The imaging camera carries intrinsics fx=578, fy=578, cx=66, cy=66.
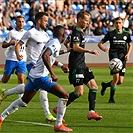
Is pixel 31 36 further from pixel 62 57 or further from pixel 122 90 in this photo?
pixel 62 57

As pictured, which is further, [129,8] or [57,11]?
[129,8]

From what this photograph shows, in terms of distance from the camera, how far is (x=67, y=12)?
31.5 meters

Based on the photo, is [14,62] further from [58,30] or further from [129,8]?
[129,8]

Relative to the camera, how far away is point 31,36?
1164cm

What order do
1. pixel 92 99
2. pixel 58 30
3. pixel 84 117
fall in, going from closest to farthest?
1. pixel 58 30
2. pixel 92 99
3. pixel 84 117

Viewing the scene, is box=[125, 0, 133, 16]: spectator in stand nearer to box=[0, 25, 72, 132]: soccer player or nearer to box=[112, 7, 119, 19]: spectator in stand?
box=[112, 7, 119, 19]: spectator in stand

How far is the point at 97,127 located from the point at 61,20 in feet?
66.6

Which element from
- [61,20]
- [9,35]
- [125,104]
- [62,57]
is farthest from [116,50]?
[61,20]

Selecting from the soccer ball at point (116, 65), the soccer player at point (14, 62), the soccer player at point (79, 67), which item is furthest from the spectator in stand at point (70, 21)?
the soccer player at point (79, 67)

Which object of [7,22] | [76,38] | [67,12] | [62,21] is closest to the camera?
[76,38]

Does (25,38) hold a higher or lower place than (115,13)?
higher

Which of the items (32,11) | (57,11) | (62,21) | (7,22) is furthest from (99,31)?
(7,22)

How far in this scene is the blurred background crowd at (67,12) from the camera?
29.7 metres

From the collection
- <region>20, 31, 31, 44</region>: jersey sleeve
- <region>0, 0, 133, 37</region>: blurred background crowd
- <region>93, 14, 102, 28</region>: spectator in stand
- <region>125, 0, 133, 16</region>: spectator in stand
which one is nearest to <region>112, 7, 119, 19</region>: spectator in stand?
<region>0, 0, 133, 37</region>: blurred background crowd
